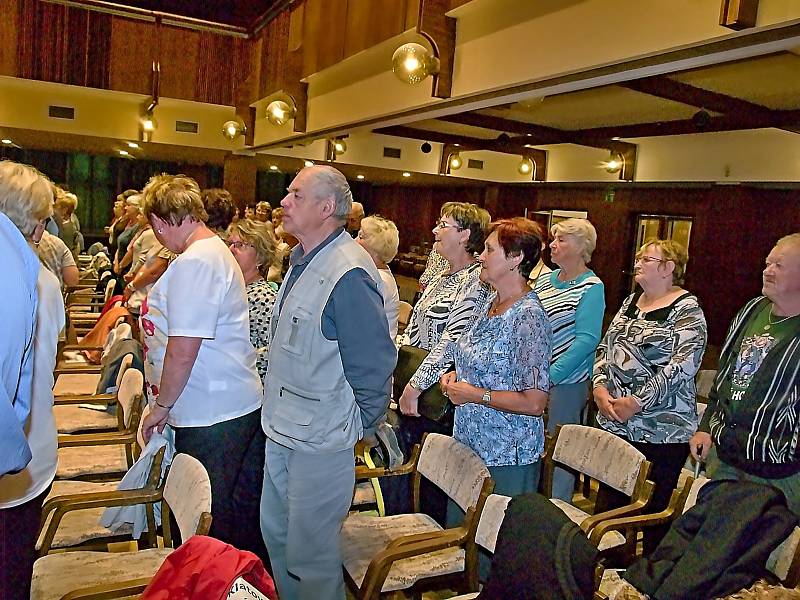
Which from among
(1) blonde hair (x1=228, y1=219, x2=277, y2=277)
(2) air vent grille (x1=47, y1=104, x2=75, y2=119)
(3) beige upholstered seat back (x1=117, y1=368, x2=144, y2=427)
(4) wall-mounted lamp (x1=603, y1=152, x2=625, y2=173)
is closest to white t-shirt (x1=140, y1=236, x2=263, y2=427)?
(3) beige upholstered seat back (x1=117, y1=368, x2=144, y2=427)

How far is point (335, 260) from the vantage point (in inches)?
82.0

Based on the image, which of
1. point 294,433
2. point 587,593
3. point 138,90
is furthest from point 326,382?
point 138,90

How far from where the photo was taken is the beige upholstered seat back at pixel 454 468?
2.15 metres

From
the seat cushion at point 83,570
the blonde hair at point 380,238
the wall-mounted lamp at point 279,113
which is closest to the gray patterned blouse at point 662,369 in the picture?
the blonde hair at point 380,238

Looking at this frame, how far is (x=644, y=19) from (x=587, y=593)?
2282mm

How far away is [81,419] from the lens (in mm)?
3367

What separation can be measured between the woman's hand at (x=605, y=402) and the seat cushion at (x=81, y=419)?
2.30 metres

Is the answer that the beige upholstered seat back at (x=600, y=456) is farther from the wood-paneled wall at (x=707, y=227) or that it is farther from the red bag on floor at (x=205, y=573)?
the wood-paneled wall at (x=707, y=227)

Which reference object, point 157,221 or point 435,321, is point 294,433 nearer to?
point 157,221

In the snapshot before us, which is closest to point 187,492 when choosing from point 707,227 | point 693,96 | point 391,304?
point 391,304

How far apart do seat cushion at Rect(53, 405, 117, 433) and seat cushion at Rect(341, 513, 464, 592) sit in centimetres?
163

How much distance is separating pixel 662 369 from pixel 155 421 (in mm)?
1989

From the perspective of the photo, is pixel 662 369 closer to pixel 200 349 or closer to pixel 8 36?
pixel 200 349

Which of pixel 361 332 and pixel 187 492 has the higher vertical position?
pixel 361 332
